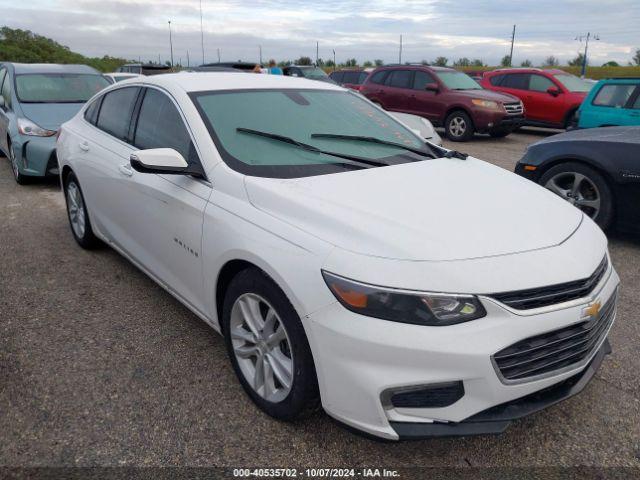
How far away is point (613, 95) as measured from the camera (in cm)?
881

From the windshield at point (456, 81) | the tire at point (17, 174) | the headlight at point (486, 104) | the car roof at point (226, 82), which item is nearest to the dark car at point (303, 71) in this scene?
the windshield at point (456, 81)

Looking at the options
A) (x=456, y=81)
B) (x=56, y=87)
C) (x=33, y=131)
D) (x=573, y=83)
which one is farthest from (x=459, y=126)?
(x=33, y=131)

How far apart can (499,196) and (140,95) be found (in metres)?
2.51

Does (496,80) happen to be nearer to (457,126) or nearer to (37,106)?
(457,126)

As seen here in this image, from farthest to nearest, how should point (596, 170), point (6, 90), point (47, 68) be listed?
point (47, 68)
point (6, 90)
point (596, 170)

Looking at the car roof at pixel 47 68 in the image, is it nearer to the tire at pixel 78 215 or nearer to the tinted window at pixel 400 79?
the tire at pixel 78 215

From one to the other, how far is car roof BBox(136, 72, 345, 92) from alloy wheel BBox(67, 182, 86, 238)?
1.41 metres

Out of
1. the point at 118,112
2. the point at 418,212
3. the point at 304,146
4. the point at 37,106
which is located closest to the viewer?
the point at 418,212

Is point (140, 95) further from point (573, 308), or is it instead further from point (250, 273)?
point (573, 308)

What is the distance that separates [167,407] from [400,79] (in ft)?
40.0

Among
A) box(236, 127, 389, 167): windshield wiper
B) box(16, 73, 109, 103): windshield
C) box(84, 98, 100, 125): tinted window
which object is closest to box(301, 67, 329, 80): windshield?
box(16, 73, 109, 103): windshield

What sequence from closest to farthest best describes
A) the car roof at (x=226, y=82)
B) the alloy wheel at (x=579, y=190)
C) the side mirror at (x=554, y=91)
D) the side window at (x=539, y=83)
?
1. the car roof at (x=226, y=82)
2. the alloy wheel at (x=579, y=190)
3. the side mirror at (x=554, y=91)
4. the side window at (x=539, y=83)

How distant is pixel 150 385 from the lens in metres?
2.78

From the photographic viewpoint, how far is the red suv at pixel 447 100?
1205cm
